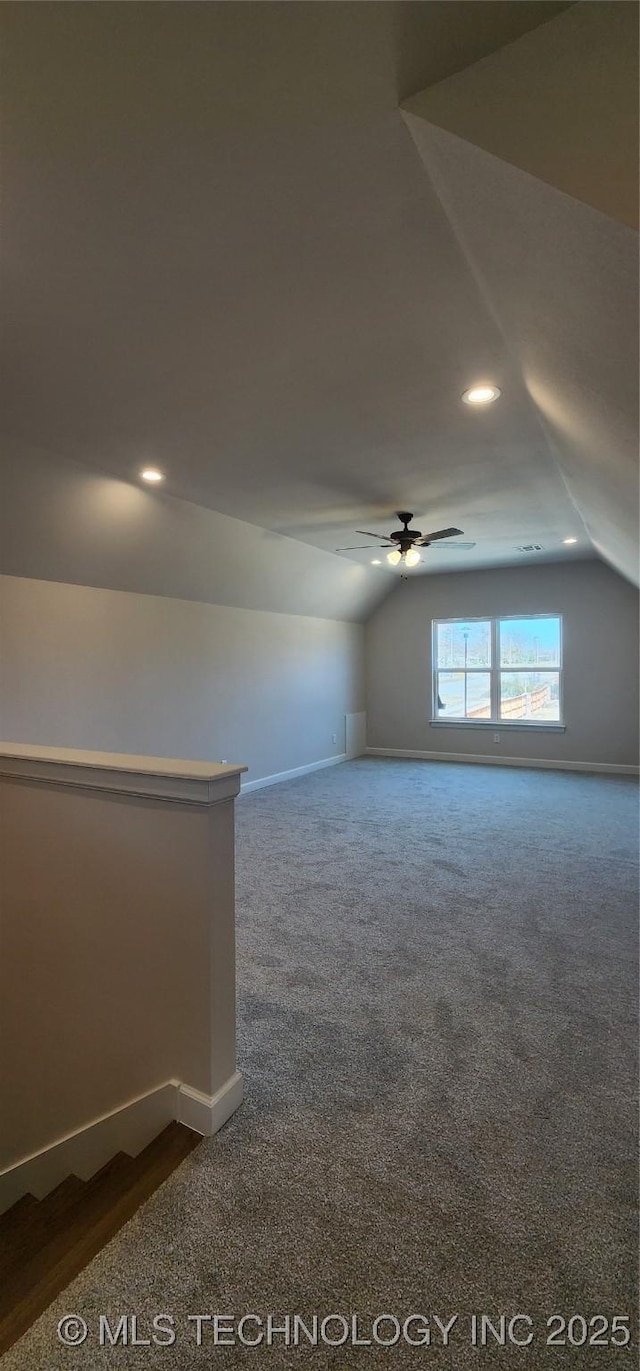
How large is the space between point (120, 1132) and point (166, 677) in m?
3.64

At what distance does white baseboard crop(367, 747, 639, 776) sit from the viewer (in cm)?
683

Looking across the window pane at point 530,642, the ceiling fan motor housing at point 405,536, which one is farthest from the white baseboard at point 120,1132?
the window pane at point 530,642

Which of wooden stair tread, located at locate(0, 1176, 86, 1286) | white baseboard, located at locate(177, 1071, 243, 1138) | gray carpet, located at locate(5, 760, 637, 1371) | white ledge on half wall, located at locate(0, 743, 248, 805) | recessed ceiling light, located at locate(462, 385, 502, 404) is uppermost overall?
recessed ceiling light, located at locate(462, 385, 502, 404)

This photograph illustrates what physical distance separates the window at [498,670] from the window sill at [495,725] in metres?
0.02

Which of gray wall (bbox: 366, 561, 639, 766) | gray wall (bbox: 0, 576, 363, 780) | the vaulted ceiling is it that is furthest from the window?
the vaulted ceiling

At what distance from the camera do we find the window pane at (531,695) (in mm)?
7207

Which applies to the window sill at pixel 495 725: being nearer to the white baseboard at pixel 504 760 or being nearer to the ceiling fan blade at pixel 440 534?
the white baseboard at pixel 504 760

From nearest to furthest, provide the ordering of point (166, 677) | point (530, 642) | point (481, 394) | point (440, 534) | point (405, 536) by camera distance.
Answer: point (481, 394)
point (440, 534)
point (405, 536)
point (166, 677)
point (530, 642)

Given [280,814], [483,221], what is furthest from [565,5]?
[280,814]

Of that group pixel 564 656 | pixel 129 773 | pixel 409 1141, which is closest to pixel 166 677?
pixel 129 773

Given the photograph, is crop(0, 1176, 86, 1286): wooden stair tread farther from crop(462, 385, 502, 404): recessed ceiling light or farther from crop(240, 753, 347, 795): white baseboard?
crop(240, 753, 347, 795): white baseboard

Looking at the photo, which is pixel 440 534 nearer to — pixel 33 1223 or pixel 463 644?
pixel 463 644

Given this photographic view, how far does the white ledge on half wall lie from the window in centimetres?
635

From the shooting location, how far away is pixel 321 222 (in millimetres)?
1555
